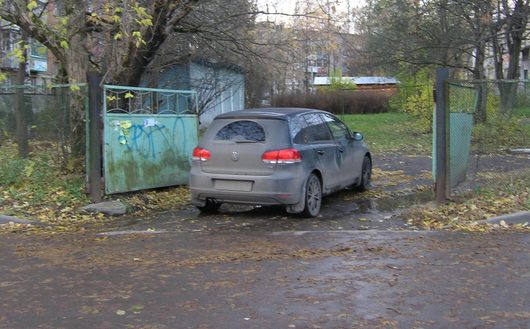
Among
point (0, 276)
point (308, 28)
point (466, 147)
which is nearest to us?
point (0, 276)

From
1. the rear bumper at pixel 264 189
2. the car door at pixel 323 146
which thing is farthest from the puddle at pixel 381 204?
the rear bumper at pixel 264 189

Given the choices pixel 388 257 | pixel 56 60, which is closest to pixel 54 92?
pixel 56 60

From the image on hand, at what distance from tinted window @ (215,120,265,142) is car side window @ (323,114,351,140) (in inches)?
65.7

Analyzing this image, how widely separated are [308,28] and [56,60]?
5789mm

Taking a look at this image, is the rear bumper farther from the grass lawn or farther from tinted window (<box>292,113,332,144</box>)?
the grass lawn

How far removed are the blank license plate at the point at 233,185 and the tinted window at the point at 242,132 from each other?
1.99 feet

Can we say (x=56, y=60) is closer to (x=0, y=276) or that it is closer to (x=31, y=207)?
(x=31, y=207)

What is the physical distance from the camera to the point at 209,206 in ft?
28.1

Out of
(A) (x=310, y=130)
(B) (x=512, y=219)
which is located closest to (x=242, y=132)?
(A) (x=310, y=130)

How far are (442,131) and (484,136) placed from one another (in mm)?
2608

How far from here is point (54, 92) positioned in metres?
9.40

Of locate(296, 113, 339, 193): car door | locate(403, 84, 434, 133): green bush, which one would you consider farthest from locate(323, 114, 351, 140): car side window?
locate(403, 84, 434, 133): green bush

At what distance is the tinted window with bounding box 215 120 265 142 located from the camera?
306 inches

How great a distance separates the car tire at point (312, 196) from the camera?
7.90m
